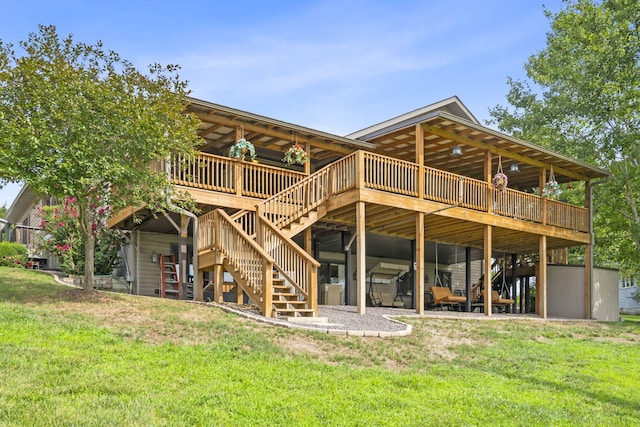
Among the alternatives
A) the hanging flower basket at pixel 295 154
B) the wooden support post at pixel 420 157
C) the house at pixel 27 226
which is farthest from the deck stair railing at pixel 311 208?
the house at pixel 27 226

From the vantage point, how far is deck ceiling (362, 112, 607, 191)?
17.1 m

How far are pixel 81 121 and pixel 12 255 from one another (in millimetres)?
11386


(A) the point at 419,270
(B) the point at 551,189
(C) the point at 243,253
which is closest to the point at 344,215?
(A) the point at 419,270

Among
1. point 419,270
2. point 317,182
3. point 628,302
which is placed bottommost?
point 628,302

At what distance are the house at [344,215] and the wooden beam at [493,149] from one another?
0.04 metres

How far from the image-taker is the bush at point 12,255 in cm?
2002

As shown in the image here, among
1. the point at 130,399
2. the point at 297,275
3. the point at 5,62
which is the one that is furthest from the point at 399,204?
the point at 130,399

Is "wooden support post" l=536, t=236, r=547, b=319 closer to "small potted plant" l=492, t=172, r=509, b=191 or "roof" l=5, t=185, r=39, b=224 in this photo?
"small potted plant" l=492, t=172, r=509, b=191

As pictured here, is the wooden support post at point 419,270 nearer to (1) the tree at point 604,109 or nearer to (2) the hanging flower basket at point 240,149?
(2) the hanging flower basket at point 240,149

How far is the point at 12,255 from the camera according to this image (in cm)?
2036

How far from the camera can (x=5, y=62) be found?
11.1 meters

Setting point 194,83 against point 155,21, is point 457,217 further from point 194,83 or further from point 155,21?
point 155,21

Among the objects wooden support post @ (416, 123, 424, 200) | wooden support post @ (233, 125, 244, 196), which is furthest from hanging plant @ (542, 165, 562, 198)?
wooden support post @ (233, 125, 244, 196)

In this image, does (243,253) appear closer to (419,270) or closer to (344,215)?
(344,215)
